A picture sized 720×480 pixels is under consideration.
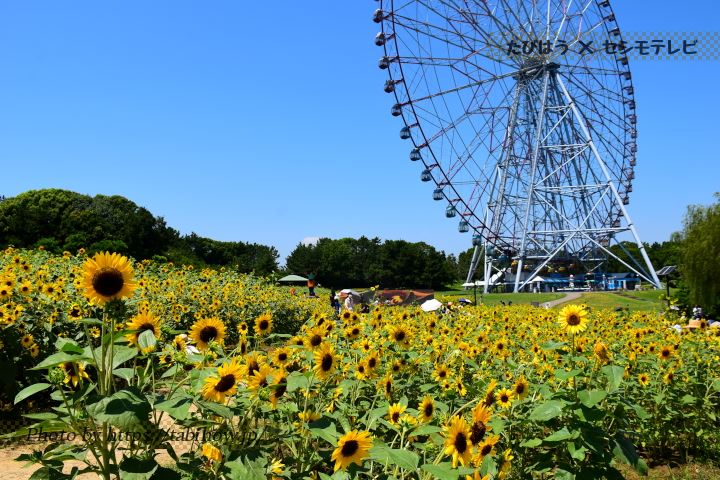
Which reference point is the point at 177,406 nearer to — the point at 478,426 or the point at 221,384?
the point at 221,384

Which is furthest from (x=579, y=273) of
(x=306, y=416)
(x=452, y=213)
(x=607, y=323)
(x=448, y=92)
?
(x=306, y=416)

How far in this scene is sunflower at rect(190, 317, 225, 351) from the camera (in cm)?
224

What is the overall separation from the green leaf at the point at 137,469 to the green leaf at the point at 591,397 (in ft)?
4.97

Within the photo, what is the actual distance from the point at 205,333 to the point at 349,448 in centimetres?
85

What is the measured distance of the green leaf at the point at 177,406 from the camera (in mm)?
1545

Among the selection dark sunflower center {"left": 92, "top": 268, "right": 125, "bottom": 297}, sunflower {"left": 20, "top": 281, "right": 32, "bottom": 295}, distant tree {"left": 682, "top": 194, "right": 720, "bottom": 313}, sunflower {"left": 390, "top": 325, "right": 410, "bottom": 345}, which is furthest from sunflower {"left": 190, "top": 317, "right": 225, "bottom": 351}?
distant tree {"left": 682, "top": 194, "right": 720, "bottom": 313}

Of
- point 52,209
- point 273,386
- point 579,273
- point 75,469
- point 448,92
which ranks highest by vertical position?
point 448,92

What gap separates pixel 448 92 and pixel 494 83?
2.63 m

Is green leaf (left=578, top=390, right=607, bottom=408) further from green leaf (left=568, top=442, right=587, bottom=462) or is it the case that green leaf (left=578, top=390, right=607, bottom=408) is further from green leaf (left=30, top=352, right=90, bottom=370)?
green leaf (left=30, top=352, right=90, bottom=370)

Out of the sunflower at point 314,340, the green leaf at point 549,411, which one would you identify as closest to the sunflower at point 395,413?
the sunflower at point 314,340

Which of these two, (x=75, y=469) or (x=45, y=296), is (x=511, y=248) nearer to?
(x=45, y=296)

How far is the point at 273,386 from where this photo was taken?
1907mm

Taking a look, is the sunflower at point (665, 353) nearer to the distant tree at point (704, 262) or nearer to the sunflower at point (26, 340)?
the sunflower at point (26, 340)

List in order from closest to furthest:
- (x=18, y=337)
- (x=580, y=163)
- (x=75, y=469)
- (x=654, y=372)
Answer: (x=75, y=469)
(x=654, y=372)
(x=18, y=337)
(x=580, y=163)
